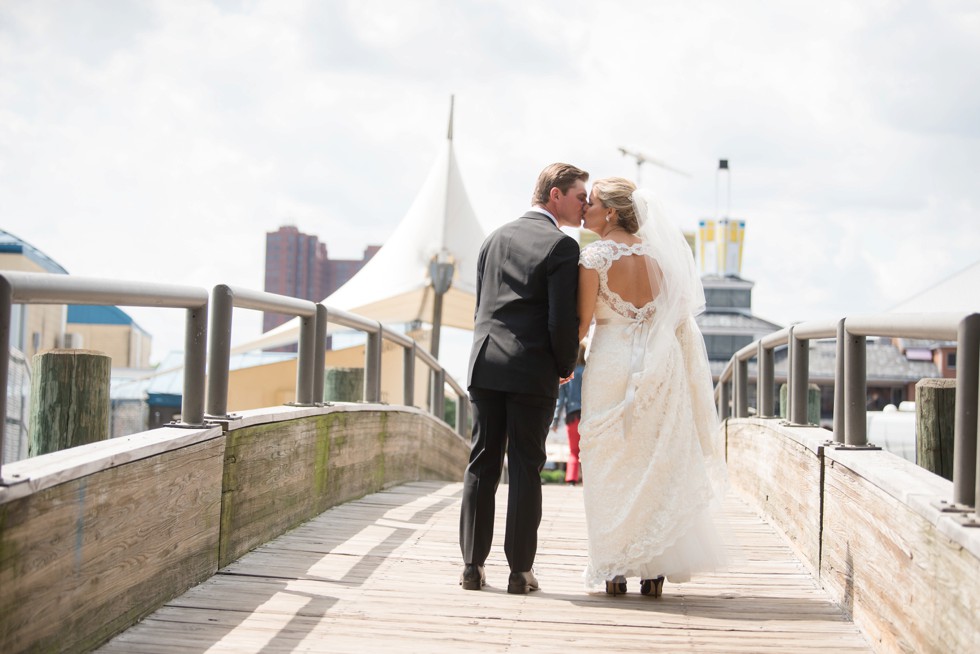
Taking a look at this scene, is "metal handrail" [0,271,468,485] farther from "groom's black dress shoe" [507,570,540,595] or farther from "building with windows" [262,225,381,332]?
"building with windows" [262,225,381,332]

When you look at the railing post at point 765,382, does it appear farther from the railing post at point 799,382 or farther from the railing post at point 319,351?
the railing post at point 319,351

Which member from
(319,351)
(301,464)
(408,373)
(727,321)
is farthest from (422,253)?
(727,321)

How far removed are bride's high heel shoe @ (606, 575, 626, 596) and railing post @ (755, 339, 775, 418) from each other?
2446 millimetres

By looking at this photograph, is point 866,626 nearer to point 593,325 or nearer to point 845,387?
point 845,387

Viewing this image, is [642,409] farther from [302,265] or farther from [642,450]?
[302,265]

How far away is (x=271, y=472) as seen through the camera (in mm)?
4660

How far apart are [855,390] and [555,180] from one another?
4.67ft

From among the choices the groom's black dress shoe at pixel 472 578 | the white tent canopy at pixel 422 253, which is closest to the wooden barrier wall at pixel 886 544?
the groom's black dress shoe at pixel 472 578

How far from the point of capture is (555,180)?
167 inches

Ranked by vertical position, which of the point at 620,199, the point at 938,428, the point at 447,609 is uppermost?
the point at 620,199

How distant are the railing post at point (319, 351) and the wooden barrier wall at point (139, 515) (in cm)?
13

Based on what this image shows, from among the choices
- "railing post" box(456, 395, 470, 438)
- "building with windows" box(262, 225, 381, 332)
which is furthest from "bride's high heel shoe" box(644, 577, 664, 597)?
"building with windows" box(262, 225, 381, 332)

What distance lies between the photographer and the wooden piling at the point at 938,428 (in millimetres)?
4410

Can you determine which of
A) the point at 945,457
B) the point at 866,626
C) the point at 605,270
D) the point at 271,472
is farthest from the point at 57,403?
the point at 945,457
